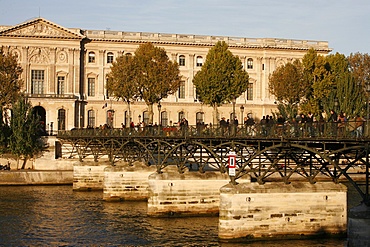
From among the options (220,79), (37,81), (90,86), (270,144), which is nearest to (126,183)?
(270,144)

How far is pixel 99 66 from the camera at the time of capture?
373 ft

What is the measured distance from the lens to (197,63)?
391 ft

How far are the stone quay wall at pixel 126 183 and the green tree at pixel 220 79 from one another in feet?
107

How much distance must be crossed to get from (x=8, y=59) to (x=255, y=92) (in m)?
45.2

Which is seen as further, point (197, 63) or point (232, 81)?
point (197, 63)

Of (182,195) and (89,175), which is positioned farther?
(89,175)


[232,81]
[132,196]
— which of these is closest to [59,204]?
[132,196]

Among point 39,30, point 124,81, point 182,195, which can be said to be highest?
point 39,30

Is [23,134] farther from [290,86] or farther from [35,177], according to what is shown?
[290,86]

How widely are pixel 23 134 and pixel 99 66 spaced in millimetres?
34239

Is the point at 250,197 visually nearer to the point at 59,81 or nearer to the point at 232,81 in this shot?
the point at 232,81

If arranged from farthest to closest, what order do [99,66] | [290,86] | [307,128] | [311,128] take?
[99,66]
[290,86]
[307,128]
[311,128]

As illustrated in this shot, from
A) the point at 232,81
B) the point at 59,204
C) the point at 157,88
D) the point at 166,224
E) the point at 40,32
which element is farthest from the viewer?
the point at 40,32

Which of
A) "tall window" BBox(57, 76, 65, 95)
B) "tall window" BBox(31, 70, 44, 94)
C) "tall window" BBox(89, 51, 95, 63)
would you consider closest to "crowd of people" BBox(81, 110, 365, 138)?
"tall window" BBox(31, 70, 44, 94)
